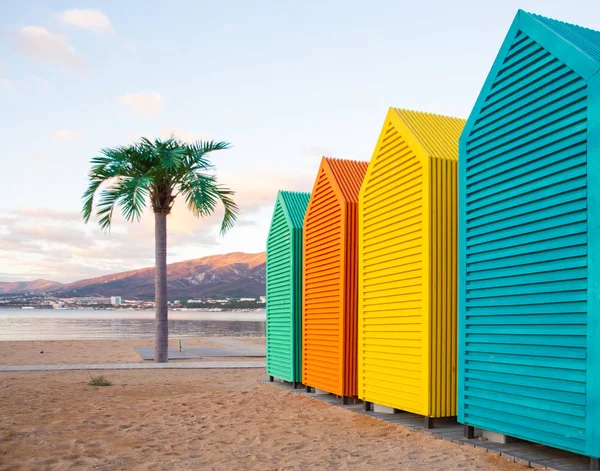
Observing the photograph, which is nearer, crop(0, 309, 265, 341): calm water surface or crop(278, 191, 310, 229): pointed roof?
crop(278, 191, 310, 229): pointed roof

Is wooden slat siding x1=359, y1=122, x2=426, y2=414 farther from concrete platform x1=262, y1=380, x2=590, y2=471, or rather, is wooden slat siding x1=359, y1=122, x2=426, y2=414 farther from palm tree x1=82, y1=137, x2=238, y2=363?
palm tree x1=82, y1=137, x2=238, y2=363

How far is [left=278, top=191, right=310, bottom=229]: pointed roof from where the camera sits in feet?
38.7

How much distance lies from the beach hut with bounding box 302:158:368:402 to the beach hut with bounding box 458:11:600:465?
2882mm

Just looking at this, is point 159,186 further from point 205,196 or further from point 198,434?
point 198,434

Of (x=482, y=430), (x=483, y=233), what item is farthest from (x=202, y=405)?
(x=483, y=233)

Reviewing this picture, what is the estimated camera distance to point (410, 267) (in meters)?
7.50

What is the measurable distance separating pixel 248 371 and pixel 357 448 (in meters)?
8.89

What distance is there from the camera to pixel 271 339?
12.8 m

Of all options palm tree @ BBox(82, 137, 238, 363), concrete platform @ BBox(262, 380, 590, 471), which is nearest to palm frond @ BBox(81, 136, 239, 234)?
palm tree @ BBox(82, 137, 238, 363)

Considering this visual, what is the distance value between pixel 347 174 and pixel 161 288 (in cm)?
837

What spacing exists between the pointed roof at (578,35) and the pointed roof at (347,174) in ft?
13.9

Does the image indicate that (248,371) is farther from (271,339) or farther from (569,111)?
(569,111)

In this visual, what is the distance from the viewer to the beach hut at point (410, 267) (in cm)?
706

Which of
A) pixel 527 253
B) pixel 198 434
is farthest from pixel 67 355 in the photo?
pixel 527 253
